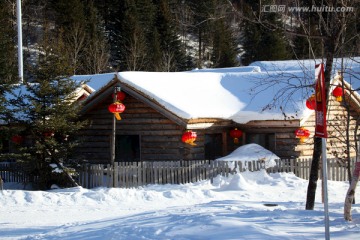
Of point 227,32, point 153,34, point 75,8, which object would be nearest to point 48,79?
point 75,8

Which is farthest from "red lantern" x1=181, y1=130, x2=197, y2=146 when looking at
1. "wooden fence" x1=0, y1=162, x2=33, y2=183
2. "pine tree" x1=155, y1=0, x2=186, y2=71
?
"pine tree" x1=155, y1=0, x2=186, y2=71

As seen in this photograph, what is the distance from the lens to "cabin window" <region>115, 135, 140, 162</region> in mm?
23125

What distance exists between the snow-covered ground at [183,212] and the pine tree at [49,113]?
7.30 feet

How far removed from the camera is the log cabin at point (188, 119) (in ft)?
69.8

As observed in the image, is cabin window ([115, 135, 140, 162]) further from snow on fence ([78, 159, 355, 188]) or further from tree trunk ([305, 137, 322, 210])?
tree trunk ([305, 137, 322, 210])

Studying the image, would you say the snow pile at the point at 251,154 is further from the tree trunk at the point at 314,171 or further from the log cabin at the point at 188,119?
the tree trunk at the point at 314,171

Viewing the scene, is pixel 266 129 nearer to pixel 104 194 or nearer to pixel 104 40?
pixel 104 194

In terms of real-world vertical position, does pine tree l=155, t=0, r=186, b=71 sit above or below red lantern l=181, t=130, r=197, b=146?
above

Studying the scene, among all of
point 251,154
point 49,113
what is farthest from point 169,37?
point 49,113

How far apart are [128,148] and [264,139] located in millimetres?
5825

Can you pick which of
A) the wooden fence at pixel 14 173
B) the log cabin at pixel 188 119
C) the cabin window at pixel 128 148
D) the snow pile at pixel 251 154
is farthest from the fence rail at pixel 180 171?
the wooden fence at pixel 14 173

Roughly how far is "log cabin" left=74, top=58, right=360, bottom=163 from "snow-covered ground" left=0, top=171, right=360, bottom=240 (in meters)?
2.63

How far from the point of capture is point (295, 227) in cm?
956

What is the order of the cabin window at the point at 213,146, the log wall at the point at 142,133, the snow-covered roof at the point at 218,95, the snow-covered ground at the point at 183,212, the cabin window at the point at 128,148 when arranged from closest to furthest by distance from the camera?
the snow-covered ground at the point at 183,212
the snow-covered roof at the point at 218,95
the log wall at the point at 142,133
the cabin window at the point at 213,146
the cabin window at the point at 128,148
